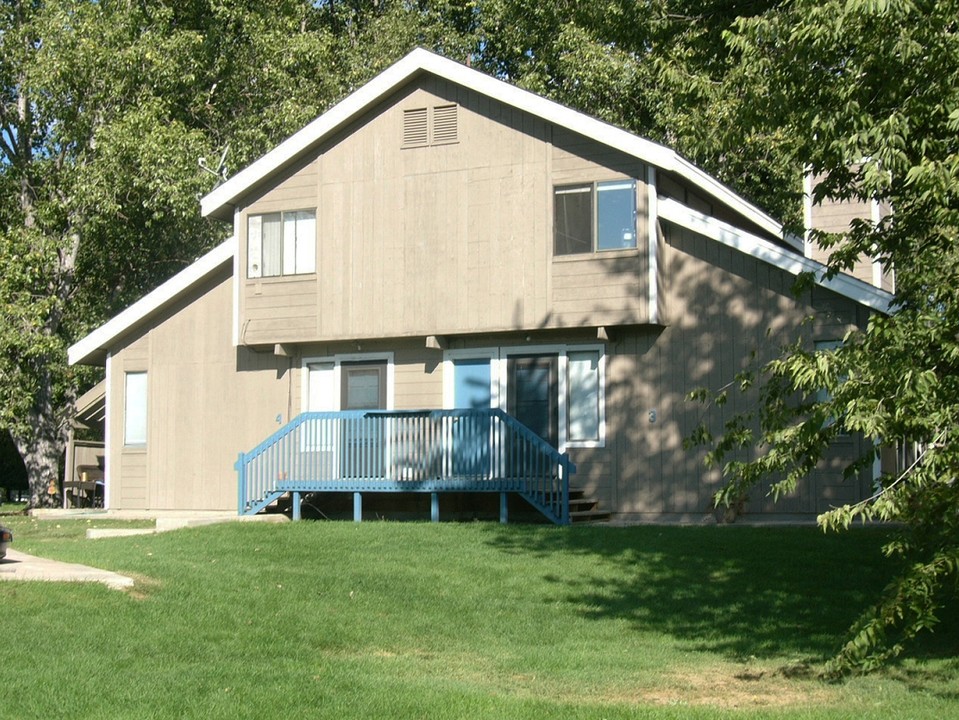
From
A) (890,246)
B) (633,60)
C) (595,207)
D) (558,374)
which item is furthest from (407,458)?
(633,60)

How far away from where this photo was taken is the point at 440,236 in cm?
2083

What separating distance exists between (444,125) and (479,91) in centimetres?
86

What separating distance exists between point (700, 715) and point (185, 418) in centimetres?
1587

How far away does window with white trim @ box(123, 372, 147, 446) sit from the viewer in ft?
77.2

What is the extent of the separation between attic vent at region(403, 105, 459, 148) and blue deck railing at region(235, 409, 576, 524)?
14.8 ft

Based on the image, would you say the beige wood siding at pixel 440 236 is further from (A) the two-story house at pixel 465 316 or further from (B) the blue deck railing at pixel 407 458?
(B) the blue deck railing at pixel 407 458

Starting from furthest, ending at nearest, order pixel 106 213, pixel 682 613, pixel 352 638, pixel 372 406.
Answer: pixel 106 213 → pixel 372 406 → pixel 682 613 → pixel 352 638

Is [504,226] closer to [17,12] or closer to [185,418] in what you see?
[185,418]

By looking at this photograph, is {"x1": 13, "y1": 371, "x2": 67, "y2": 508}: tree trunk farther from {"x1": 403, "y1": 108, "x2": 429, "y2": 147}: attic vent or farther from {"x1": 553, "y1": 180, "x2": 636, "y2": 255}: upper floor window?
{"x1": 553, "y1": 180, "x2": 636, "y2": 255}: upper floor window

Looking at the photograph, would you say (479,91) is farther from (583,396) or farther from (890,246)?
(890,246)

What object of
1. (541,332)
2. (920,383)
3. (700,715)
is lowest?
(700,715)

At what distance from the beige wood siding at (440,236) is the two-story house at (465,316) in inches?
1.3

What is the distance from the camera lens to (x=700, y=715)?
8742 mm

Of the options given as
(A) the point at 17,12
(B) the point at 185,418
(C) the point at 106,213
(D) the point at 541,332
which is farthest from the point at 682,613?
(A) the point at 17,12
